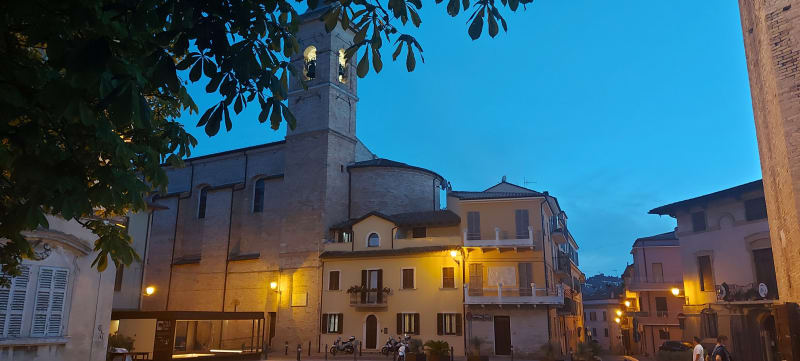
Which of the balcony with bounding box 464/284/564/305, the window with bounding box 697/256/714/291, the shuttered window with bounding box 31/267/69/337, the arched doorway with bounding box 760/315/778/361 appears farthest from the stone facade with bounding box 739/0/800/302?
the shuttered window with bounding box 31/267/69/337

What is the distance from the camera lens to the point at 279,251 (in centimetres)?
4097

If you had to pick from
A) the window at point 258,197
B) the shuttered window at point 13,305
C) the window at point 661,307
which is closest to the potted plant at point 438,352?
the shuttered window at point 13,305

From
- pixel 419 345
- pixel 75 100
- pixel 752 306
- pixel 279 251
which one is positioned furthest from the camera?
pixel 279 251

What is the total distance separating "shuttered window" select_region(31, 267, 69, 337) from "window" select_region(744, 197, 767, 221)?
30485 millimetres

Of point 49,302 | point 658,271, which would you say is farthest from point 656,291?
point 49,302

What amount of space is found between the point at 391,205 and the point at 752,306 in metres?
23.4

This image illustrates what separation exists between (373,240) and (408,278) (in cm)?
372

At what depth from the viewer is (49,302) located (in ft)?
54.8

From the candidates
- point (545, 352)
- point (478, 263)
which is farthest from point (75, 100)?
point (478, 263)

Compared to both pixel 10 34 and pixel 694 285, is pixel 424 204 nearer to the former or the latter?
pixel 694 285

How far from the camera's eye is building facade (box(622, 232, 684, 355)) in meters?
45.6

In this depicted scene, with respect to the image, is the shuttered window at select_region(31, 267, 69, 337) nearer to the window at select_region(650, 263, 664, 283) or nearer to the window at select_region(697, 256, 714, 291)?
the window at select_region(697, 256, 714, 291)

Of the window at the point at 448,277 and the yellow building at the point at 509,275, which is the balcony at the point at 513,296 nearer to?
the yellow building at the point at 509,275

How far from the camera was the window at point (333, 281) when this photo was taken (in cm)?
3784
